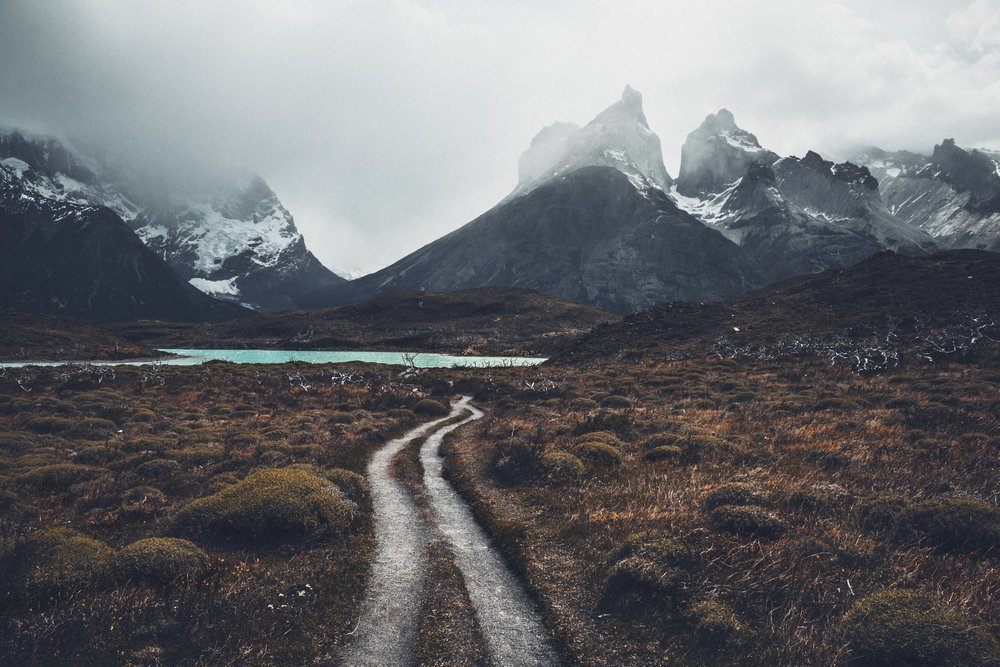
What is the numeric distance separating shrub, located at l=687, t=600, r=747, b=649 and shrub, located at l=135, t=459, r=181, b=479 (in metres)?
20.1

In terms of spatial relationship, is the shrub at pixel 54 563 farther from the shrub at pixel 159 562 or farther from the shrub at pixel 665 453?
the shrub at pixel 665 453

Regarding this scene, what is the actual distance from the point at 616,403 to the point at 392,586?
28.5m

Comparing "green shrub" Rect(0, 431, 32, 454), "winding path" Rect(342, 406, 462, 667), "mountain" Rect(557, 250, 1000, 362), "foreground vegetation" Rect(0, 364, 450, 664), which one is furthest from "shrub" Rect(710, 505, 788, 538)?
"mountain" Rect(557, 250, 1000, 362)

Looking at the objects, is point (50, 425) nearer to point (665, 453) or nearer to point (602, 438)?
point (602, 438)

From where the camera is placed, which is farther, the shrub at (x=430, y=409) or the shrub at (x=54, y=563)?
the shrub at (x=430, y=409)

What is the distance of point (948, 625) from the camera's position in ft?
28.2

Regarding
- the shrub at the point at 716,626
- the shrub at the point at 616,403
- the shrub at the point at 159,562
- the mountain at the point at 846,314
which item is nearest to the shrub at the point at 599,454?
the shrub at the point at 716,626

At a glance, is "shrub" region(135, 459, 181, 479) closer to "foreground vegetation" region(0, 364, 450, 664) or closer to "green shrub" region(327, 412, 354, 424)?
"foreground vegetation" region(0, 364, 450, 664)

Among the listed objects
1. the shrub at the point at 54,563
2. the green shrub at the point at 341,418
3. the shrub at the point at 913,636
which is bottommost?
the shrub at the point at 913,636

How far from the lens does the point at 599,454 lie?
70.0 ft

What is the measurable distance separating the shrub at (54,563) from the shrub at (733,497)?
16.4 metres

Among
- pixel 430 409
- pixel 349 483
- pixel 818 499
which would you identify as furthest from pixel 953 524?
pixel 430 409

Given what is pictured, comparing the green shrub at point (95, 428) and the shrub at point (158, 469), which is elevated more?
the green shrub at point (95, 428)

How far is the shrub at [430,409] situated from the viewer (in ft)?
127
